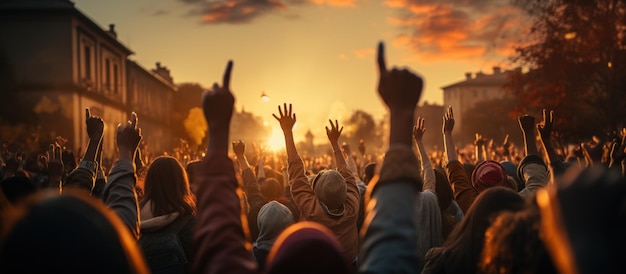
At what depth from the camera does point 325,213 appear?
5.68 m

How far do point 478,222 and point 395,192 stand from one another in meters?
1.16

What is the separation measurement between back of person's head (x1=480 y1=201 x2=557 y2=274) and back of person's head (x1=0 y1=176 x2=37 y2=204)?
365 centimetres

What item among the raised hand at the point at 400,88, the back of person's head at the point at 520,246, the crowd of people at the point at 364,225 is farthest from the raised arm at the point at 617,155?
the raised hand at the point at 400,88

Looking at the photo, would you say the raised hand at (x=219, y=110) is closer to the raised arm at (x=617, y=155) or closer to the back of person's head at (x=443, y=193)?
the back of person's head at (x=443, y=193)

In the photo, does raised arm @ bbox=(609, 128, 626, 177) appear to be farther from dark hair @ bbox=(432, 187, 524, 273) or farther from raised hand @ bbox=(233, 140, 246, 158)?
raised hand @ bbox=(233, 140, 246, 158)

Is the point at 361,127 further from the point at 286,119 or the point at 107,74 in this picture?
the point at 286,119

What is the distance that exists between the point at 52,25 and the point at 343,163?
4503 centimetres

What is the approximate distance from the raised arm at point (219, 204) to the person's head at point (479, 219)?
1.24 metres

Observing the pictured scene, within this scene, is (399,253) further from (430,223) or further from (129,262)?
(430,223)

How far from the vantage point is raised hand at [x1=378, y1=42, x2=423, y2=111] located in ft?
8.29

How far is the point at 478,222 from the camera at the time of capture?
3.43 metres

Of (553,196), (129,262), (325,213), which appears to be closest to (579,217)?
(553,196)

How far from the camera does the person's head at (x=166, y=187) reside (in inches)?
189

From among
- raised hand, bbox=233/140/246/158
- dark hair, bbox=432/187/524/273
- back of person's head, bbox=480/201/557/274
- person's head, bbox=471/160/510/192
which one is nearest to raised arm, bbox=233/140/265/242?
raised hand, bbox=233/140/246/158
